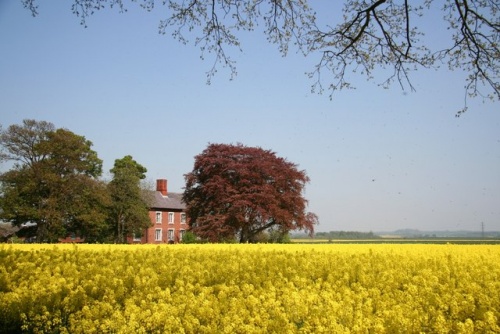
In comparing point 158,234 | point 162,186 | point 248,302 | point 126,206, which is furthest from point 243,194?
point 248,302

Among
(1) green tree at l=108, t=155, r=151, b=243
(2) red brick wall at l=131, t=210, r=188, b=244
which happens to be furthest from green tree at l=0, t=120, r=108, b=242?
(2) red brick wall at l=131, t=210, r=188, b=244

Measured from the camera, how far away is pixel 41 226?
46062mm

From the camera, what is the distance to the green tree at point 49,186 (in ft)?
147

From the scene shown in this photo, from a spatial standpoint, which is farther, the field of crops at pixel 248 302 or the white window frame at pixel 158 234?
the white window frame at pixel 158 234

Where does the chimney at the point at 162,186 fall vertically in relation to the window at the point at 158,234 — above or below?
above

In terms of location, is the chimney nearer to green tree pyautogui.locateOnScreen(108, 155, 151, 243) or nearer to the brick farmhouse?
the brick farmhouse

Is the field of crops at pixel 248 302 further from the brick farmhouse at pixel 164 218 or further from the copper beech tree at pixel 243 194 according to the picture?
the brick farmhouse at pixel 164 218

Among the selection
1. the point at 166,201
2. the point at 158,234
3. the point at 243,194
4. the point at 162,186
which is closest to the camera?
the point at 243,194

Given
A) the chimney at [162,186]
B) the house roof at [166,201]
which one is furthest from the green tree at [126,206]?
the chimney at [162,186]

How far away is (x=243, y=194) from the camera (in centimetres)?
4484

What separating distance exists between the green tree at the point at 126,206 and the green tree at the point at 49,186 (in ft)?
15.0

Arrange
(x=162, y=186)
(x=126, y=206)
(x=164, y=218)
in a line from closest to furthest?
1. (x=126, y=206)
2. (x=164, y=218)
3. (x=162, y=186)

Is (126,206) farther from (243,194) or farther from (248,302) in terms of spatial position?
(248,302)

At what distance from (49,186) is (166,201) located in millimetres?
27279
